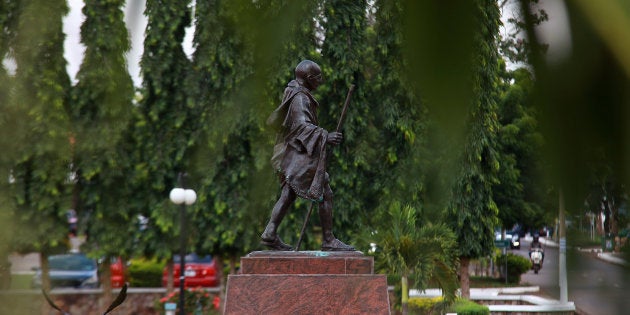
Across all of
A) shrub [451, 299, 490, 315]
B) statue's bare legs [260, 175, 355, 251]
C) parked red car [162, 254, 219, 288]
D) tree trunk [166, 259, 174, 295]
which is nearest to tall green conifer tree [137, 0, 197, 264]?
statue's bare legs [260, 175, 355, 251]

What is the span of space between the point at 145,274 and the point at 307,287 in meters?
11.3

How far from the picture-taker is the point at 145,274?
16547 mm

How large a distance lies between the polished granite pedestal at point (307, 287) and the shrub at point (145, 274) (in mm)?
10798

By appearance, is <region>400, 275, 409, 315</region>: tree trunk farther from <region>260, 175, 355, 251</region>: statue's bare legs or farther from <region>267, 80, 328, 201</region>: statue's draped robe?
<region>267, 80, 328, 201</region>: statue's draped robe

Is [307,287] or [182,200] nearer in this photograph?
[307,287]

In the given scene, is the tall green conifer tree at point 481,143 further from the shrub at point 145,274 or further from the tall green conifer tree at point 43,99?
the shrub at point 145,274

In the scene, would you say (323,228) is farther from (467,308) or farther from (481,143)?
(481,143)

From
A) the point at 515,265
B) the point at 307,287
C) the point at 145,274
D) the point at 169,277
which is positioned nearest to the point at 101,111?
the point at 515,265

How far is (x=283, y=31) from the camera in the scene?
562mm

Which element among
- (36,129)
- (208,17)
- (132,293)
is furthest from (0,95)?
(132,293)

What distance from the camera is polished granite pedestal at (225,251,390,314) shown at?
5.91m

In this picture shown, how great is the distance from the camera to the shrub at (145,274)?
16.3m

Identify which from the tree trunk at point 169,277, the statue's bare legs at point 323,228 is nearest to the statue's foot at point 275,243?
the statue's bare legs at point 323,228

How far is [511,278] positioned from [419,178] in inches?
13.1
